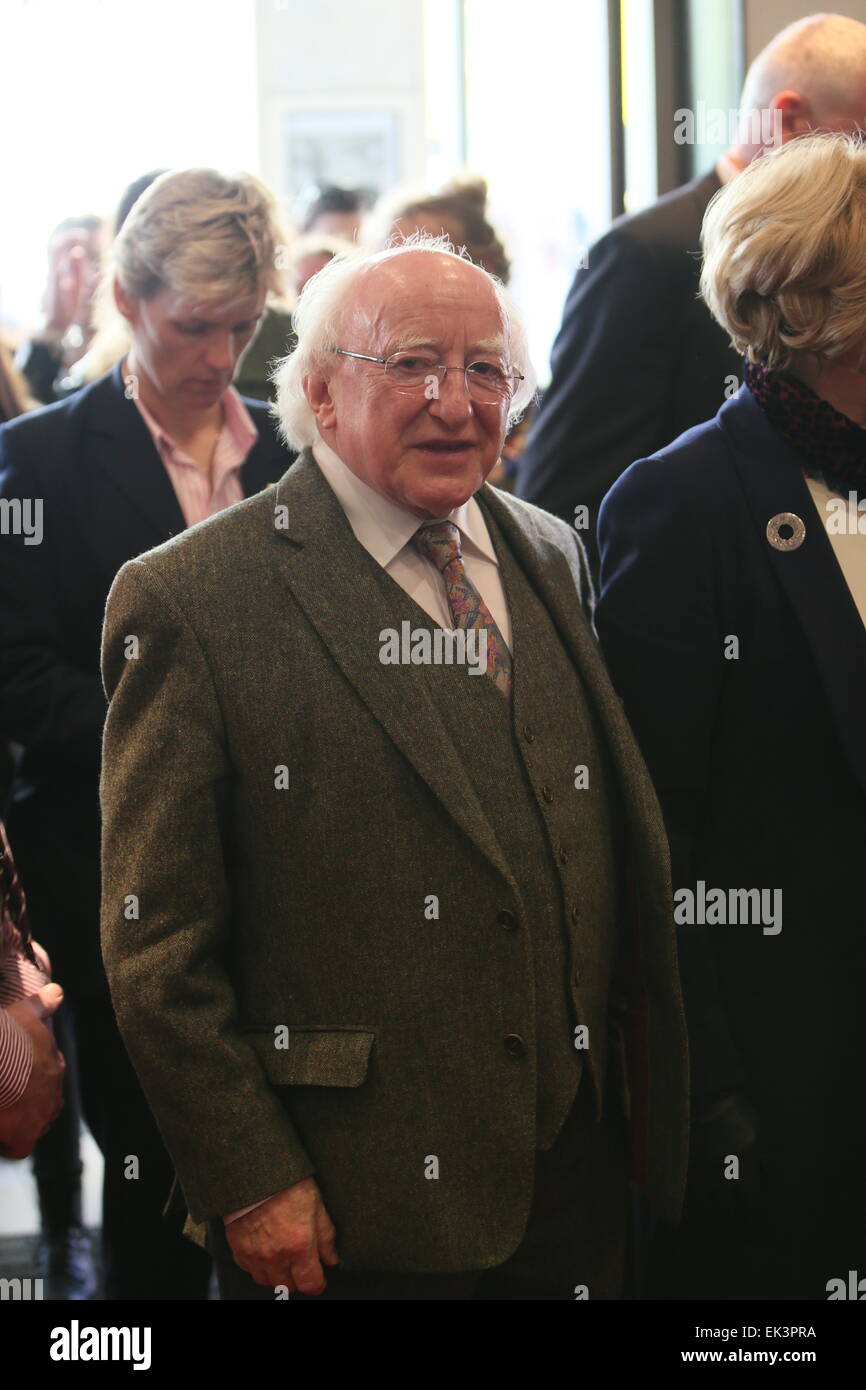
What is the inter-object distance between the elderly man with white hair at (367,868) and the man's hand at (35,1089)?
202mm

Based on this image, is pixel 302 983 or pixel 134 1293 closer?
pixel 302 983

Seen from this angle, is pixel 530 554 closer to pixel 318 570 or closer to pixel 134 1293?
pixel 318 570

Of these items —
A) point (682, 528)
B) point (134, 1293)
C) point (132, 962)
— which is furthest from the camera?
point (134, 1293)

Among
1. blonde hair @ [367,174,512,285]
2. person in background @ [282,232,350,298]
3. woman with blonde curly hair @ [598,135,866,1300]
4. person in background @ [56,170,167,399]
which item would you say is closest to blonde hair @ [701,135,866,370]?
woman with blonde curly hair @ [598,135,866,1300]

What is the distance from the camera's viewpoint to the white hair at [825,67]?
2.49m

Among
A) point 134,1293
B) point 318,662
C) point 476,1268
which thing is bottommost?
point 134,1293

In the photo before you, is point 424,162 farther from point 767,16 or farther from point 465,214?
point 465,214

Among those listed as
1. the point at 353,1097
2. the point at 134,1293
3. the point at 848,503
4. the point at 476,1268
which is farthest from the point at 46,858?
the point at 848,503

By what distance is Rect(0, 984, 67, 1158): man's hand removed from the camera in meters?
1.72

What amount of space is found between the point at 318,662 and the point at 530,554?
0.36 meters

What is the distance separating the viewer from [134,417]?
2.39m

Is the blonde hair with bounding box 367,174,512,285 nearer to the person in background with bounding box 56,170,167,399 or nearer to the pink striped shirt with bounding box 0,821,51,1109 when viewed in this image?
the person in background with bounding box 56,170,167,399

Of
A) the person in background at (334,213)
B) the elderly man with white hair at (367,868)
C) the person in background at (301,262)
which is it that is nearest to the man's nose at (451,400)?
the elderly man with white hair at (367,868)

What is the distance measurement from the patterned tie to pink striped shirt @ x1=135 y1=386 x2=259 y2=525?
747mm
